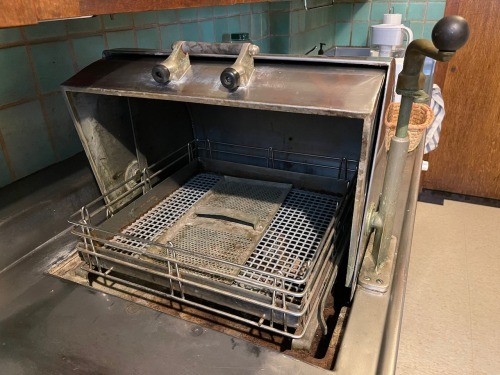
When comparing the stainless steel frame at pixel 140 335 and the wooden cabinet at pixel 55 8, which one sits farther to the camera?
the stainless steel frame at pixel 140 335

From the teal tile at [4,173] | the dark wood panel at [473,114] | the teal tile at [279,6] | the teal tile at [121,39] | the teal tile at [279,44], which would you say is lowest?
the dark wood panel at [473,114]

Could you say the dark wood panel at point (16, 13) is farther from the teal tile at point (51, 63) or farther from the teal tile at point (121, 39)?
the teal tile at point (121, 39)

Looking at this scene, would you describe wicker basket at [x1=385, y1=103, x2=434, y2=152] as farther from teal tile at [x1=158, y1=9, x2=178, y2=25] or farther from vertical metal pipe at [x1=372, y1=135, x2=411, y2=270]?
teal tile at [x1=158, y1=9, x2=178, y2=25]

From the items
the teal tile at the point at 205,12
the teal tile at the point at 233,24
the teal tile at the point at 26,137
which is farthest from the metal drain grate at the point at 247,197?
the teal tile at the point at 233,24

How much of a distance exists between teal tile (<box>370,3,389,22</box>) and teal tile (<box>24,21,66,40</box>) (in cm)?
258

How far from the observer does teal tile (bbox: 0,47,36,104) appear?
72 cm

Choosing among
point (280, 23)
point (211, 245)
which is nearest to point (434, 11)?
point (280, 23)

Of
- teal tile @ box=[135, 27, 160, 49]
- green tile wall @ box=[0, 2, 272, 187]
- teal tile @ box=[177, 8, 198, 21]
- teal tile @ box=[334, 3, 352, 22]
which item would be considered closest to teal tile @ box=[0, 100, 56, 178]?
green tile wall @ box=[0, 2, 272, 187]

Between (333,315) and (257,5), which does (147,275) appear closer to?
(333,315)

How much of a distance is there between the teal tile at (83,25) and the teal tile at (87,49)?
17 mm

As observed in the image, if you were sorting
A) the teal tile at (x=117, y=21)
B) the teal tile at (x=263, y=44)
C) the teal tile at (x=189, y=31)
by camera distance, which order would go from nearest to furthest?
the teal tile at (x=117, y=21) < the teal tile at (x=189, y=31) < the teal tile at (x=263, y=44)

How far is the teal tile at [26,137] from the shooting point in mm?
744

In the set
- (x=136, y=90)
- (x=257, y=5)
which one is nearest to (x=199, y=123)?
(x=136, y=90)

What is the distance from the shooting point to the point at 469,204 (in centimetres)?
227
